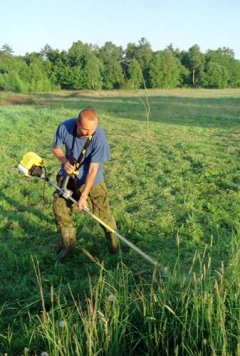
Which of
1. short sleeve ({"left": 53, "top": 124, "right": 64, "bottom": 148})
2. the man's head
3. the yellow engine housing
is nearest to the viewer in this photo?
the man's head

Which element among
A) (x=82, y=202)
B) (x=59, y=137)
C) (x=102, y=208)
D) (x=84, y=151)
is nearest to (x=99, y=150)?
(x=84, y=151)

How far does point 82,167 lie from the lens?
5570 mm

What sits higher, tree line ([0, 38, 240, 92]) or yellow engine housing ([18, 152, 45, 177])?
tree line ([0, 38, 240, 92])

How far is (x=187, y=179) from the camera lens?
9.56 m

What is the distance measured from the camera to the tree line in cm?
5578

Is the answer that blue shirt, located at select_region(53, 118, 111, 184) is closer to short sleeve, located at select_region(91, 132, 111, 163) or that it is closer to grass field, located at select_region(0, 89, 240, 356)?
short sleeve, located at select_region(91, 132, 111, 163)

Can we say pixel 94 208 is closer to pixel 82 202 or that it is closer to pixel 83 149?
pixel 82 202

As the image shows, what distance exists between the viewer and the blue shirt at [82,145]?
17.3 feet

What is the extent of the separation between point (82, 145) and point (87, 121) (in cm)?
48

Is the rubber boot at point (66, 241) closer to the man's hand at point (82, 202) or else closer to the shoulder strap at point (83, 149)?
the man's hand at point (82, 202)

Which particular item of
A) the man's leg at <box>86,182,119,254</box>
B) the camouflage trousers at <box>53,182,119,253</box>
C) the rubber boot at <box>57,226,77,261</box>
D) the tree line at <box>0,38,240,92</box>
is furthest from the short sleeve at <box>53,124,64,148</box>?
the tree line at <box>0,38,240,92</box>

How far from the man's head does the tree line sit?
48126 mm

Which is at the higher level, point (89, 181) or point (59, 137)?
point (59, 137)

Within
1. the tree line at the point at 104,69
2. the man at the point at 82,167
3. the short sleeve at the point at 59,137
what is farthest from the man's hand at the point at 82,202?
the tree line at the point at 104,69
